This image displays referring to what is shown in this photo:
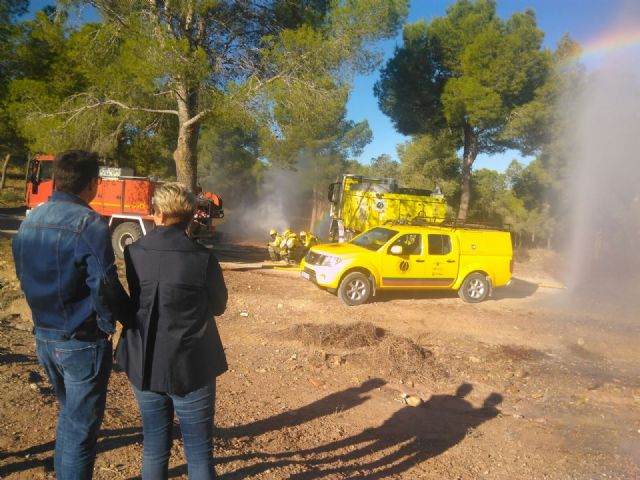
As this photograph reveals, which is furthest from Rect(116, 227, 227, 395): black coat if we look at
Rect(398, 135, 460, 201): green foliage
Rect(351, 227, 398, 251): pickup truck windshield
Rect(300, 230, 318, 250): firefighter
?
Rect(398, 135, 460, 201): green foliage

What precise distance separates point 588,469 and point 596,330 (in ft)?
18.2

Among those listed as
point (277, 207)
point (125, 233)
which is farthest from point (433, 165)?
point (277, 207)

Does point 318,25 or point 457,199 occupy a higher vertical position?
point 318,25

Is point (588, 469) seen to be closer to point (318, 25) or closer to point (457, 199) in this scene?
point (318, 25)

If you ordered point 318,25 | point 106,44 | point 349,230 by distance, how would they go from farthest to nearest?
point 349,230 → point 318,25 → point 106,44

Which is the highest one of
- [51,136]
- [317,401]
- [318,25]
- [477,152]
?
[318,25]

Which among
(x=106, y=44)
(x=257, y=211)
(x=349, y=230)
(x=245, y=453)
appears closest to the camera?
(x=245, y=453)

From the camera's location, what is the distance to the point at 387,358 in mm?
5824

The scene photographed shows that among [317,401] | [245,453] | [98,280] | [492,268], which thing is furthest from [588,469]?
[492,268]

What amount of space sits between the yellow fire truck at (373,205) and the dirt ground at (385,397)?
6417 mm

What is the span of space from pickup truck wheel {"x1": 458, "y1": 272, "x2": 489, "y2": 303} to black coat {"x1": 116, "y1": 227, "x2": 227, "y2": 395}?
8.92m

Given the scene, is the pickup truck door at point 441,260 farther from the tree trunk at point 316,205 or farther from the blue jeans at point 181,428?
the tree trunk at point 316,205

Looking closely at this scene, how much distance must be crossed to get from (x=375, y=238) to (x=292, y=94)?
3633 millimetres

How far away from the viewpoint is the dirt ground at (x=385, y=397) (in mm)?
3350
